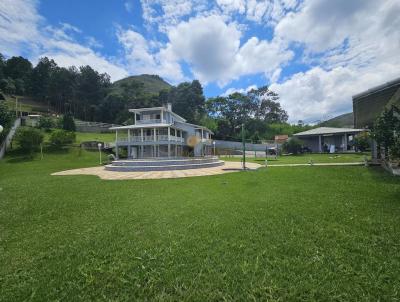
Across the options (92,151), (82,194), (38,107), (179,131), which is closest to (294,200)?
(82,194)

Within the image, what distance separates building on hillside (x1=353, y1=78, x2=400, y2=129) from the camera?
8.77m

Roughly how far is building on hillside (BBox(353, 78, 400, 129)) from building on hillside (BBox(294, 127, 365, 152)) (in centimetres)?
2337

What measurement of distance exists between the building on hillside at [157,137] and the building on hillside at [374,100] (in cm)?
1910

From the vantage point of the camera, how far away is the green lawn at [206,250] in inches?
107

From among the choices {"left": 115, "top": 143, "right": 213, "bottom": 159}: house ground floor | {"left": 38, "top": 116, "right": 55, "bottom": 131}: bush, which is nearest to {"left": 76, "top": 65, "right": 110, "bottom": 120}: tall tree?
{"left": 38, "top": 116, "right": 55, "bottom": 131}: bush

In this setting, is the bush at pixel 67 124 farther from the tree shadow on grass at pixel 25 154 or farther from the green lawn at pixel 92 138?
the tree shadow on grass at pixel 25 154

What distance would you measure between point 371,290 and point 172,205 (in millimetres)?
5053

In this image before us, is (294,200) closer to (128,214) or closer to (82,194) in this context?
(128,214)

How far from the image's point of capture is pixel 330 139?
4062 centimetres

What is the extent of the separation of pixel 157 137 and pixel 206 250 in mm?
24821

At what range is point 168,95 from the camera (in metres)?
62.8

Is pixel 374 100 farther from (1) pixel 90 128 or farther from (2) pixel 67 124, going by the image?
(1) pixel 90 128

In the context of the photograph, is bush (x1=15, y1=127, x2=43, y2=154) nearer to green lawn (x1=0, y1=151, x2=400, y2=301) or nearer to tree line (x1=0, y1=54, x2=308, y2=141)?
green lawn (x1=0, y1=151, x2=400, y2=301)

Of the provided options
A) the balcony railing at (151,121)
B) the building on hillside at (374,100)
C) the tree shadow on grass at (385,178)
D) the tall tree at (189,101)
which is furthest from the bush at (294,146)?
the tall tree at (189,101)
